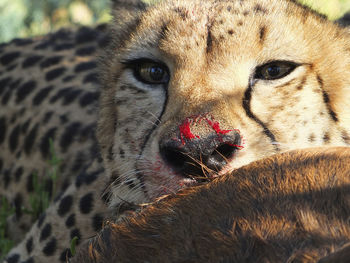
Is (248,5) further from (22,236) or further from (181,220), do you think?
(22,236)

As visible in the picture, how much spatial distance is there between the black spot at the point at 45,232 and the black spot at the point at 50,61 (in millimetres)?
1169

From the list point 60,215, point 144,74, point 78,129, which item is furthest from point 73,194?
point 144,74

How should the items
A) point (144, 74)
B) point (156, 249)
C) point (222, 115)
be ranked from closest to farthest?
point (156, 249) < point (222, 115) < point (144, 74)

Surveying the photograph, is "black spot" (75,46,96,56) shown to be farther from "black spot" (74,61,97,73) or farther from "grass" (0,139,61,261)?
"grass" (0,139,61,261)

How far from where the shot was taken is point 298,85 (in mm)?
→ 1969

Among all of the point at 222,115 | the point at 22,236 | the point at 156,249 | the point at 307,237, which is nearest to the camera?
the point at 307,237

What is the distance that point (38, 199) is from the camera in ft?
10.3

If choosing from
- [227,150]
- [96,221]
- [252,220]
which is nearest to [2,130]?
[96,221]

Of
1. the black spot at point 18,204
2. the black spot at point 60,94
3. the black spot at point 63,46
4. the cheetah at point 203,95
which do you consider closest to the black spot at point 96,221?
the cheetah at point 203,95

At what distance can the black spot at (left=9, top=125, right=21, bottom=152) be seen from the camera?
3.46 m

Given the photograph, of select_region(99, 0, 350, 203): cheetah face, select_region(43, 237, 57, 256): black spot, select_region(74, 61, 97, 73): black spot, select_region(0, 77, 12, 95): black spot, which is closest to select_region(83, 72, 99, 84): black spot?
select_region(74, 61, 97, 73): black spot

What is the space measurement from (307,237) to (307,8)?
1.22 metres

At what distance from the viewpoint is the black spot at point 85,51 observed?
3656 millimetres

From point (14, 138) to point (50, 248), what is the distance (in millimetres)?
1014
